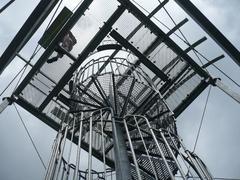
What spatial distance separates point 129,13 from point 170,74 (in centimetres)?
189

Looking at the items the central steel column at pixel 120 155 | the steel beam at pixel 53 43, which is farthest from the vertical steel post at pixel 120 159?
the steel beam at pixel 53 43

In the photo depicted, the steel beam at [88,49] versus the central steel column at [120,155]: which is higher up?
the steel beam at [88,49]

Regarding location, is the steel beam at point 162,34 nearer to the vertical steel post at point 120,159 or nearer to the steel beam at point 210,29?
the steel beam at point 210,29

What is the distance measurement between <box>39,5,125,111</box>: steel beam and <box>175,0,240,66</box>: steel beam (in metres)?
2.17

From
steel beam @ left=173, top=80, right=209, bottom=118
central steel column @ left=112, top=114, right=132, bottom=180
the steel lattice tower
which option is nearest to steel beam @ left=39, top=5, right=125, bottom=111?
the steel lattice tower

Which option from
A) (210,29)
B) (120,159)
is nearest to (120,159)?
(120,159)

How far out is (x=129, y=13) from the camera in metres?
7.76

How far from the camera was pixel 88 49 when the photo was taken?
7680 millimetres

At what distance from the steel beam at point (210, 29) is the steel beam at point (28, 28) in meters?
2.26

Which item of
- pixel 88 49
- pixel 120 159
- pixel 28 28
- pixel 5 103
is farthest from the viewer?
pixel 5 103

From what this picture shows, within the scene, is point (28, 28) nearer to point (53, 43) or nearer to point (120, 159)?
point (120, 159)

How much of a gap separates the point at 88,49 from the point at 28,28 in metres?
2.89

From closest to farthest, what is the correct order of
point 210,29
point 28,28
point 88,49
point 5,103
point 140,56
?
point 28,28, point 210,29, point 88,49, point 140,56, point 5,103

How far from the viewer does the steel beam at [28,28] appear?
474 centimetres
